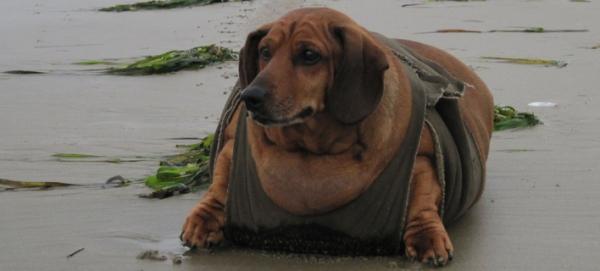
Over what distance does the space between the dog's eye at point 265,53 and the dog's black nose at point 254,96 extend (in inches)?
8.4

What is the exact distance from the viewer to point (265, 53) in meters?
4.21

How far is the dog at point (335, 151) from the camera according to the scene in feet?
13.6

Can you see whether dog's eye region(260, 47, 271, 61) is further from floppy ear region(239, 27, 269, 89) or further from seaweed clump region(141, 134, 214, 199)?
seaweed clump region(141, 134, 214, 199)

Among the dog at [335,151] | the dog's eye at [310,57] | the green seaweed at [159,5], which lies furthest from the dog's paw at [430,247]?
the green seaweed at [159,5]

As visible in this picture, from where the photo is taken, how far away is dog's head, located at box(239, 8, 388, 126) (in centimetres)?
405

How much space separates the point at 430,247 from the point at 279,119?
0.80 meters

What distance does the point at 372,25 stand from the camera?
12.0m

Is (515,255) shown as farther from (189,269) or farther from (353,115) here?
(189,269)

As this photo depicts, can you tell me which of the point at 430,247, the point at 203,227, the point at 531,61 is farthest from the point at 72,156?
the point at 531,61

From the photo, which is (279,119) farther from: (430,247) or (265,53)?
(430,247)

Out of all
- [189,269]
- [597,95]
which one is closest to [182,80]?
[597,95]

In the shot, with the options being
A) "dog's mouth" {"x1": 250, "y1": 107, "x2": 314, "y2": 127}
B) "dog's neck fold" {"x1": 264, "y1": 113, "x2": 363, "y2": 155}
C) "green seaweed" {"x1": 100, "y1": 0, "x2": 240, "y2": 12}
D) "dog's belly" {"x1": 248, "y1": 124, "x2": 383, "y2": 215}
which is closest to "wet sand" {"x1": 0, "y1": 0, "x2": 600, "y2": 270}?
"dog's belly" {"x1": 248, "y1": 124, "x2": 383, "y2": 215}

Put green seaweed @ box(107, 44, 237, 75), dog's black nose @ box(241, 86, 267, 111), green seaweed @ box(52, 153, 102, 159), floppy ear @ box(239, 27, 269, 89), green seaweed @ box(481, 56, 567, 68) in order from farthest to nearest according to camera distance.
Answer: green seaweed @ box(107, 44, 237, 75) → green seaweed @ box(481, 56, 567, 68) → green seaweed @ box(52, 153, 102, 159) → floppy ear @ box(239, 27, 269, 89) → dog's black nose @ box(241, 86, 267, 111)

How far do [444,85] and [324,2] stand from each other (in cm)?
1059
